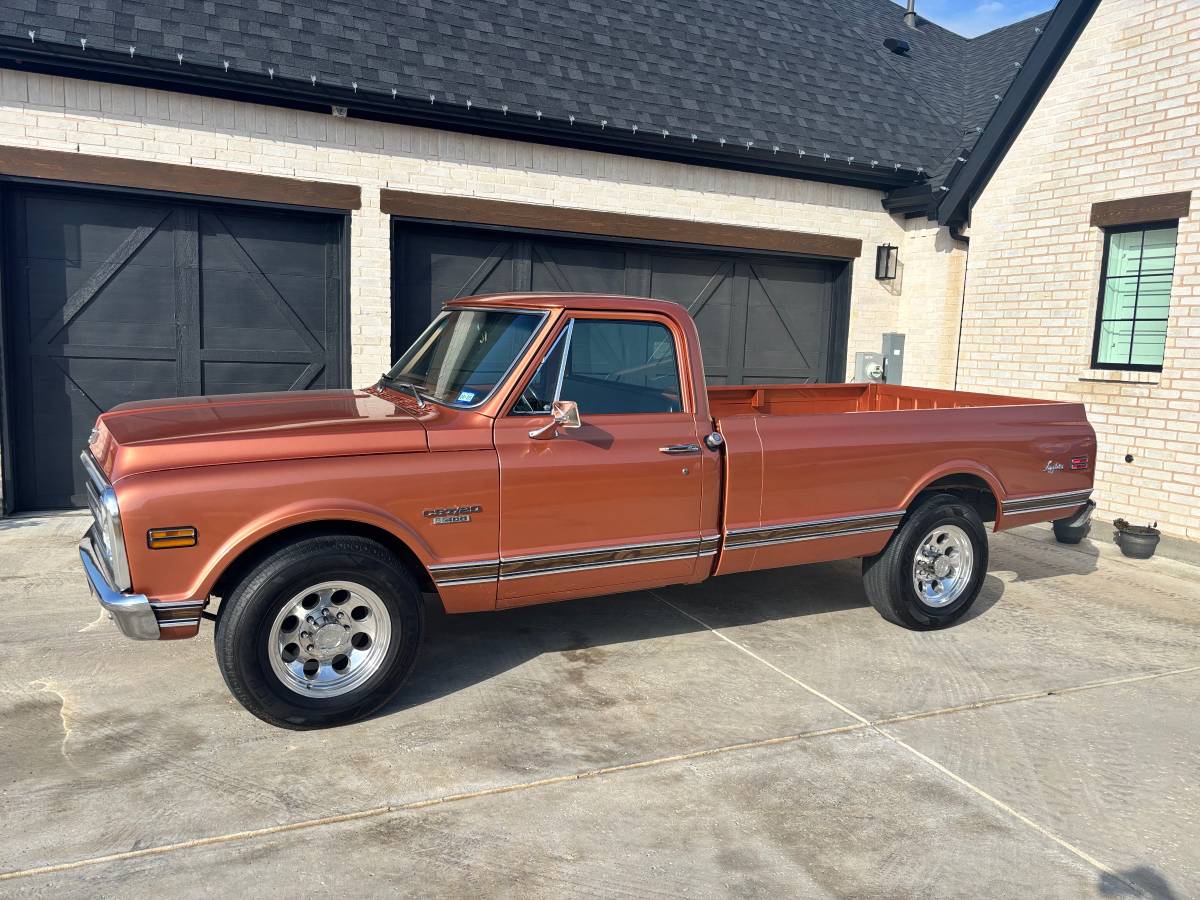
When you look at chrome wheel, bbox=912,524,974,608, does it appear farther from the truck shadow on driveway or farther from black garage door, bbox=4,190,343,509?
black garage door, bbox=4,190,343,509

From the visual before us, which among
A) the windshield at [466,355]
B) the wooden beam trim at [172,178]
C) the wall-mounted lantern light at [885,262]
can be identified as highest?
the wooden beam trim at [172,178]

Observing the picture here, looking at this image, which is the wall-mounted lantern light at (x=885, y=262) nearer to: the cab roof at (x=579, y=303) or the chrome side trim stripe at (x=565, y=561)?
the cab roof at (x=579, y=303)

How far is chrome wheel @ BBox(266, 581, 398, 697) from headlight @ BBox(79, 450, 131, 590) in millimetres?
653

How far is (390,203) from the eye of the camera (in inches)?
348

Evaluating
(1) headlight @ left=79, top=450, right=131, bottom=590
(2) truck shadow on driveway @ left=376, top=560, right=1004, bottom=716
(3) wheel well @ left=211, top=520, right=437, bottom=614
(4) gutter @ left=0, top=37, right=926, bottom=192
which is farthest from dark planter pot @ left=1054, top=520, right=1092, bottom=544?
(1) headlight @ left=79, top=450, right=131, bottom=590

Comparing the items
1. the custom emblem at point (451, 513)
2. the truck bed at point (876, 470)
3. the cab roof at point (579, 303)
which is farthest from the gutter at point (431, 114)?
the custom emblem at point (451, 513)

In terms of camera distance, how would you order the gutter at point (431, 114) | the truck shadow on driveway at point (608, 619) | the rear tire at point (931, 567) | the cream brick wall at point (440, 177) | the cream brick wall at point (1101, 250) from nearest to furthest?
the truck shadow on driveway at point (608, 619) → the rear tire at point (931, 567) → the gutter at point (431, 114) → the cream brick wall at point (440, 177) → the cream brick wall at point (1101, 250)

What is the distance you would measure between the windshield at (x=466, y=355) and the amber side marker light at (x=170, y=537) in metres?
1.42

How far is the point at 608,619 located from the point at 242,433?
9.05 ft

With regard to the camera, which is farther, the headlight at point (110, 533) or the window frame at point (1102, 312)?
the window frame at point (1102, 312)

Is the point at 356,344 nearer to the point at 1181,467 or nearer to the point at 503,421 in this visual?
the point at 503,421

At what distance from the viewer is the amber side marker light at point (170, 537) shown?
12.5ft

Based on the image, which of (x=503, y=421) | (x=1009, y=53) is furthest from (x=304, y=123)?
(x=1009, y=53)

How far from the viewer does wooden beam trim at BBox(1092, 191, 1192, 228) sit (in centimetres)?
848
